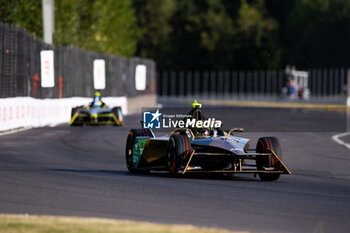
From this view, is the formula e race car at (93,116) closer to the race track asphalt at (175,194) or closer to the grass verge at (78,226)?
the race track asphalt at (175,194)

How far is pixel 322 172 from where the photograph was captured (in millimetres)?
17219

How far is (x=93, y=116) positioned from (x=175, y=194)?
66.0ft

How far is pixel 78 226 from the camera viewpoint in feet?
29.1

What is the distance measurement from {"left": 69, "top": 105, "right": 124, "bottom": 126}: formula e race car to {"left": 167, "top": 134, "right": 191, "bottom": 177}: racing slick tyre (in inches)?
699

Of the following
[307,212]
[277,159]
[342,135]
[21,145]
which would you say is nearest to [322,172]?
[277,159]

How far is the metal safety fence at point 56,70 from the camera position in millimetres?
29953

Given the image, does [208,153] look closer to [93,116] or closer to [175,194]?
[175,194]

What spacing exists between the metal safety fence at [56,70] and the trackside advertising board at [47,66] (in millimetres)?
249

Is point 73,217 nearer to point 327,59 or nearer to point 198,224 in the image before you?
point 198,224

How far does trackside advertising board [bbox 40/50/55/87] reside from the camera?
37.0 metres

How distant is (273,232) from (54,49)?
101ft

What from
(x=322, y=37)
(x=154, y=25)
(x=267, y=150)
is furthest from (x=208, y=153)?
(x=154, y=25)

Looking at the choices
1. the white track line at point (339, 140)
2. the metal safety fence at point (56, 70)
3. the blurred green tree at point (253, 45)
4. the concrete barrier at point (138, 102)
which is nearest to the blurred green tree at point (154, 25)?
the blurred green tree at point (253, 45)

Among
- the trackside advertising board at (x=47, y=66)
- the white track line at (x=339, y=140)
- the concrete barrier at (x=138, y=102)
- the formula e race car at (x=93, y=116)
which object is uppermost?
the trackside advertising board at (x=47, y=66)
